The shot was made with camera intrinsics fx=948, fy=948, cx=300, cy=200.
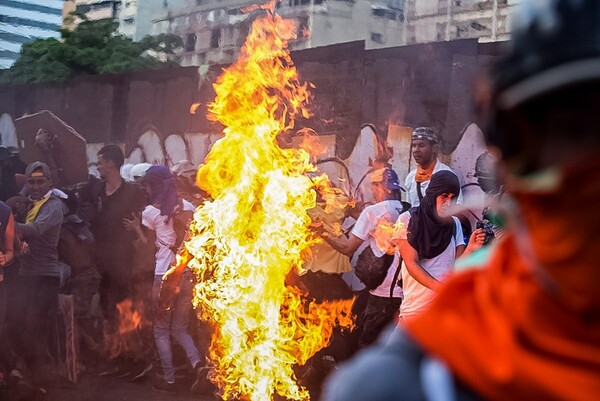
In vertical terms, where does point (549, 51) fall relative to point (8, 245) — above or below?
above

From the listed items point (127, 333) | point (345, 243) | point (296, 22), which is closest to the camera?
point (345, 243)

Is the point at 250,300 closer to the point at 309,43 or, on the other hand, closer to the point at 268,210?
the point at 268,210

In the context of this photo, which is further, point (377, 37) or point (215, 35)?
point (215, 35)

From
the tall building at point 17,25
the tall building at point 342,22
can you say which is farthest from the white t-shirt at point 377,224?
the tall building at point 17,25

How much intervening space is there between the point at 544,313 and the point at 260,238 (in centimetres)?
747

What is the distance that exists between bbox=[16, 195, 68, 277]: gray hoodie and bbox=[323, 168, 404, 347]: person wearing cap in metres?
4.05

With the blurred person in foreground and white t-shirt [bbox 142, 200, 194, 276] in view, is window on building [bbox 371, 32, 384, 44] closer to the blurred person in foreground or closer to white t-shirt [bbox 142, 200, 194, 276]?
white t-shirt [bbox 142, 200, 194, 276]

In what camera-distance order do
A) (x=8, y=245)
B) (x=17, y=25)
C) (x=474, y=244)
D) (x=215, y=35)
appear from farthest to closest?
(x=17, y=25) < (x=215, y=35) < (x=8, y=245) < (x=474, y=244)

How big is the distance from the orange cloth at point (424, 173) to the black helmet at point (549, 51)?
6771 millimetres

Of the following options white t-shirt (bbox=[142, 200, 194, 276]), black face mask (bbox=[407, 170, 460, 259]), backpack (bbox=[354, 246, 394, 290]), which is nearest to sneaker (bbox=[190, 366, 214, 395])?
white t-shirt (bbox=[142, 200, 194, 276])

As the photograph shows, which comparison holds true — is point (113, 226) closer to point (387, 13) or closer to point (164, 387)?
point (164, 387)

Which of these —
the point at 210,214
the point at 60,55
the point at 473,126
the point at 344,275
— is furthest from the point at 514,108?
the point at 60,55

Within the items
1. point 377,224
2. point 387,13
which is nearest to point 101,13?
point 387,13

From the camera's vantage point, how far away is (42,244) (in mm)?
10695
